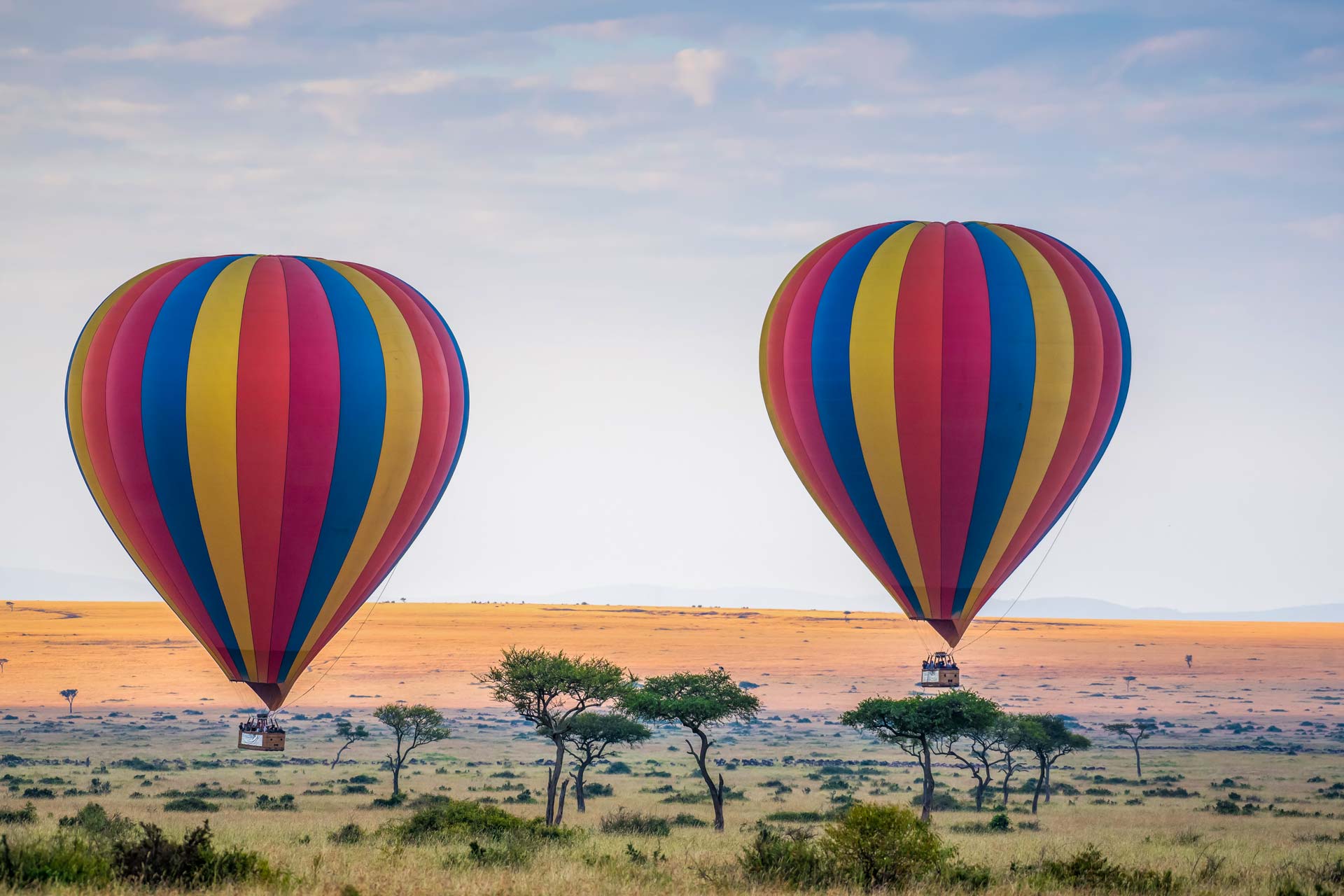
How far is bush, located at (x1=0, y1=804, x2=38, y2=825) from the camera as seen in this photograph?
3441cm

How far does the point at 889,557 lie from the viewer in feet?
109

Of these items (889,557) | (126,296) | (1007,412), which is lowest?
(889,557)

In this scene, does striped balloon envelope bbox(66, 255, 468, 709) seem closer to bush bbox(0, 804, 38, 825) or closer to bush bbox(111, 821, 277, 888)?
bush bbox(111, 821, 277, 888)

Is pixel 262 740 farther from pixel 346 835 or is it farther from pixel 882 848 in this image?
pixel 882 848

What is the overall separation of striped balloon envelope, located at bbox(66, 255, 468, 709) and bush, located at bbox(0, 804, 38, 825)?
900 centimetres

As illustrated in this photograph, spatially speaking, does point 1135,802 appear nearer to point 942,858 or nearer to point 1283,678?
point 942,858

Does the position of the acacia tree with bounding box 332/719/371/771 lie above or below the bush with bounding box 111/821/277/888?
below

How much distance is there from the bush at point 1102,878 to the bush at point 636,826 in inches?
563

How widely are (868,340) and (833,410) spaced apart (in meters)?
1.90

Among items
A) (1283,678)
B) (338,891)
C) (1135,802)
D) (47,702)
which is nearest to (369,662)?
(47,702)

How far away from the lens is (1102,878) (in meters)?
21.8

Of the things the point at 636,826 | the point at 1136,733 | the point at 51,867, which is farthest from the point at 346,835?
the point at 1136,733

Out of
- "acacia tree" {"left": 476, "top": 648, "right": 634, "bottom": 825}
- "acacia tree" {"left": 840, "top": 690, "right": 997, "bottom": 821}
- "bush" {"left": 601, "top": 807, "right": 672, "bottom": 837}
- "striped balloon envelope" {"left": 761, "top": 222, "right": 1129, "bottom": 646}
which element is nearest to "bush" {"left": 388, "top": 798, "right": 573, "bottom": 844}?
"bush" {"left": 601, "top": 807, "right": 672, "bottom": 837}

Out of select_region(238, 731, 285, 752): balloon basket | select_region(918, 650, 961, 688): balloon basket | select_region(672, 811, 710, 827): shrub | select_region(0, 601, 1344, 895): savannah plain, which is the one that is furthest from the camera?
select_region(672, 811, 710, 827): shrub
